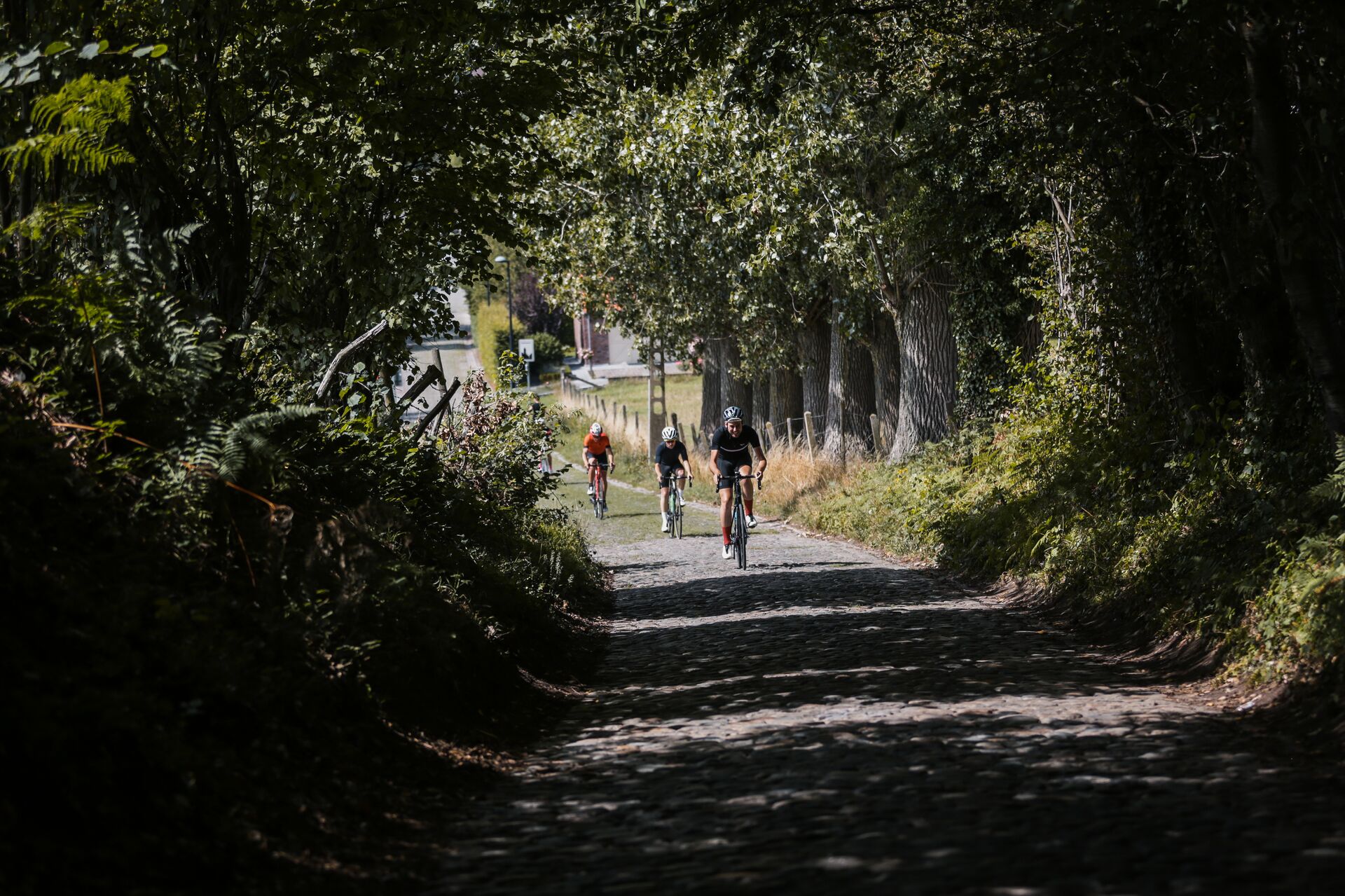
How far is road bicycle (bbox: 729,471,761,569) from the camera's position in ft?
63.0

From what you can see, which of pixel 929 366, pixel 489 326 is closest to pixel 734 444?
pixel 929 366

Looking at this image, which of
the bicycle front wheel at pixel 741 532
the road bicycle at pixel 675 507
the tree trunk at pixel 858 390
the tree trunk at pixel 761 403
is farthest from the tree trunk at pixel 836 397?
the bicycle front wheel at pixel 741 532

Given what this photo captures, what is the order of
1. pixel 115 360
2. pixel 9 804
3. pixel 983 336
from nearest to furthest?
pixel 9 804
pixel 115 360
pixel 983 336

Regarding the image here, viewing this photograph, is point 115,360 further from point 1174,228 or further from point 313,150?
point 1174,228

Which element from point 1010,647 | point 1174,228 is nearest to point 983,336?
point 1174,228

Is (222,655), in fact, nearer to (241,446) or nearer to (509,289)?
(241,446)

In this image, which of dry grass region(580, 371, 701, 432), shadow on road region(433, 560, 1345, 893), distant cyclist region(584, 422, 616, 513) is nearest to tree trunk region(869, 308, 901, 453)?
distant cyclist region(584, 422, 616, 513)

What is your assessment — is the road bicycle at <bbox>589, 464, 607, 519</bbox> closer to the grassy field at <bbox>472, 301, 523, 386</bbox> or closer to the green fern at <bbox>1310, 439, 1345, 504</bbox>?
the green fern at <bbox>1310, 439, 1345, 504</bbox>

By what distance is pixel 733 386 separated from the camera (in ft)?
130

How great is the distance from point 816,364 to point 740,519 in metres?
14.1

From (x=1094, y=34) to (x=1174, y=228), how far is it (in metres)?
3.62

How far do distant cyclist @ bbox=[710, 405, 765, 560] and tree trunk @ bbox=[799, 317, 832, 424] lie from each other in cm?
1243

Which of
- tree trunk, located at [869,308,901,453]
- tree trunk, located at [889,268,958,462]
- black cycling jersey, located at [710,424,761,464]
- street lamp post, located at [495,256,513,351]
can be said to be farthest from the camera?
street lamp post, located at [495,256,513,351]

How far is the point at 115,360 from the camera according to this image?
7957mm
